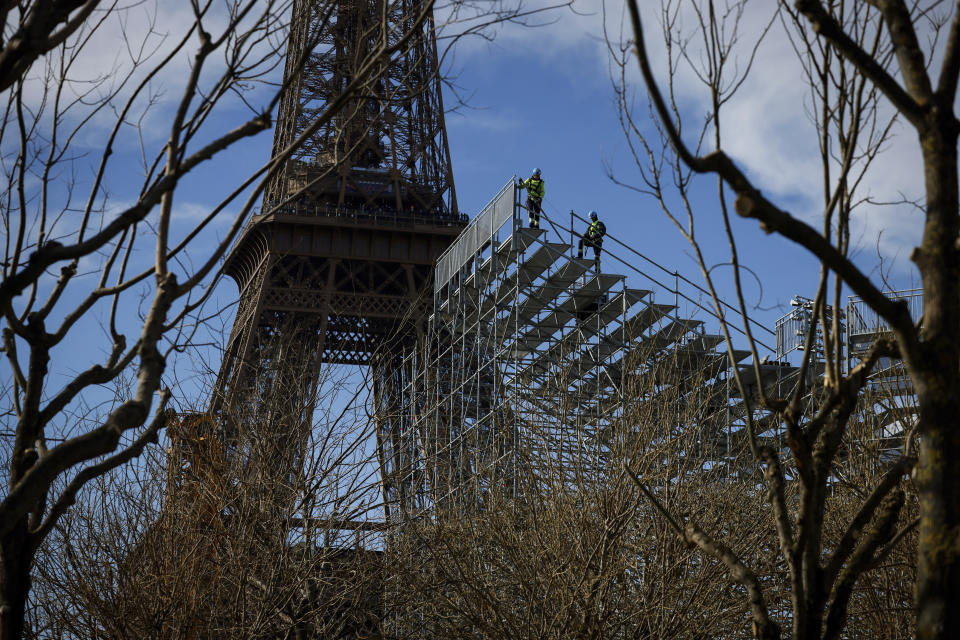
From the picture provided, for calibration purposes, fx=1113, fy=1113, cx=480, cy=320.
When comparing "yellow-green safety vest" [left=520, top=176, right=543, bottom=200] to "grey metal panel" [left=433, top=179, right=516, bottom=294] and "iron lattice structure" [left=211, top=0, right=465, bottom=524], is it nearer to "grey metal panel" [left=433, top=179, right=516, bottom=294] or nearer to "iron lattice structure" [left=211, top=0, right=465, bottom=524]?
"grey metal panel" [left=433, top=179, right=516, bottom=294]

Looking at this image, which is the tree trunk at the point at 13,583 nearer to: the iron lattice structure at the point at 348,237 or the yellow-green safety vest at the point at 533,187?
the yellow-green safety vest at the point at 533,187

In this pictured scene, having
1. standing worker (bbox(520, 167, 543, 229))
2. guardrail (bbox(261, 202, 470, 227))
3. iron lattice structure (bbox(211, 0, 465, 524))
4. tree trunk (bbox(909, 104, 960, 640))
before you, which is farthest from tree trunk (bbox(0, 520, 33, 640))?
guardrail (bbox(261, 202, 470, 227))

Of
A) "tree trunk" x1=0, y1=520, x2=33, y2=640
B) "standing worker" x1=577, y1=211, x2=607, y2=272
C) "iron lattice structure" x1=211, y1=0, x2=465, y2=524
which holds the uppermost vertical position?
"iron lattice structure" x1=211, y1=0, x2=465, y2=524

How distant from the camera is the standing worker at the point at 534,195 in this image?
76.8 feet

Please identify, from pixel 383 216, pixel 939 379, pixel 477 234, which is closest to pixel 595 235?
pixel 477 234

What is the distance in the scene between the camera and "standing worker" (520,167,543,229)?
23.4 m

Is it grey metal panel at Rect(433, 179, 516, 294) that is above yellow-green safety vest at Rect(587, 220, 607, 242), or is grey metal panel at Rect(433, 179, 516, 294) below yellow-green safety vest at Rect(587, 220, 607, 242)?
above

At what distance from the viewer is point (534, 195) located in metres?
23.4

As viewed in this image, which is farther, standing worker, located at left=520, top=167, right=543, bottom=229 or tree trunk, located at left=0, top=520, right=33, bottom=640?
standing worker, located at left=520, top=167, right=543, bottom=229

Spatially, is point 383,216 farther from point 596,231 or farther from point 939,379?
point 939,379

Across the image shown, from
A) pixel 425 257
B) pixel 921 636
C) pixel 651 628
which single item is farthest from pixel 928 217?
pixel 425 257

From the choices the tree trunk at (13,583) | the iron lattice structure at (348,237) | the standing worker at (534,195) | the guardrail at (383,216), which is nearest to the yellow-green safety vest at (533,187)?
the standing worker at (534,195)

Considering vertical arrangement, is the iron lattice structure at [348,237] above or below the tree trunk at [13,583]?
above

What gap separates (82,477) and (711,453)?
12423 mm
